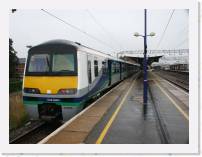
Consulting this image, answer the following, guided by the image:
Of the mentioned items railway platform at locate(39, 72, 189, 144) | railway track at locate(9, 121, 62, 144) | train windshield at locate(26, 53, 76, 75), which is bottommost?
railway track at locate(9, 121, 62, 144)

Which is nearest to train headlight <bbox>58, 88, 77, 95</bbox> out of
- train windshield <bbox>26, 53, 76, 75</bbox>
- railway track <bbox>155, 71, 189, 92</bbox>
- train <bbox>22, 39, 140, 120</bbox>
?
train <bbox>22, 39, 140, 120</bbox>

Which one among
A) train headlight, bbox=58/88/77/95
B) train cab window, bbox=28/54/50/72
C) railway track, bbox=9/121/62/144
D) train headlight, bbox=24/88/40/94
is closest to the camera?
railway track, bbox=9/121/62/144

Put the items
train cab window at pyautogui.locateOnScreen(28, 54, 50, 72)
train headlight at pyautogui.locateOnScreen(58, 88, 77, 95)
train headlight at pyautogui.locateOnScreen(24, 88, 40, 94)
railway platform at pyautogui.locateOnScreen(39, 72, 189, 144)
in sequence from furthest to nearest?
train cab window at pyautogui.locateOnScreen(28, 54, 50, 72)
train headlight at pyautogui.locateOnScreen(24, 88, 40, 94)
train headlight at pyautogui.locateOnScreen(58, 88, 77, 95)
railway platform at pyautogui.locateOnScreen(39, 72, 189, 144)

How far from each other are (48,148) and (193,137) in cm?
373

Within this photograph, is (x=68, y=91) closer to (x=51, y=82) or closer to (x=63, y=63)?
(x=51, y=82)

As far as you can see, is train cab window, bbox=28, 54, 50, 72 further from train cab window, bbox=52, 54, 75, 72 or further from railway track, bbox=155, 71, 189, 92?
railway track, bbox=155, 71, 189, 92

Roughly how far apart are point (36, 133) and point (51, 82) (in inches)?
75.1

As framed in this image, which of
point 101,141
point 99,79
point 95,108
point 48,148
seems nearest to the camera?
point 48,148

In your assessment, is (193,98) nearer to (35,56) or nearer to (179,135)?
(179,135)

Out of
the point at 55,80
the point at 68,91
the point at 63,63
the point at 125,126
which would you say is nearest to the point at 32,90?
the point at 55,80

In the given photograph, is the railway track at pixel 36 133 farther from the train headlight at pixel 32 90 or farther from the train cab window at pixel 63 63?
the train cab window at pixel 63 63

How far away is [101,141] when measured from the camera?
6.38 meters

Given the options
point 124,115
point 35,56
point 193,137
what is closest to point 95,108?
point 124,115

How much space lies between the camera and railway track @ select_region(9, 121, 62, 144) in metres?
8.26
